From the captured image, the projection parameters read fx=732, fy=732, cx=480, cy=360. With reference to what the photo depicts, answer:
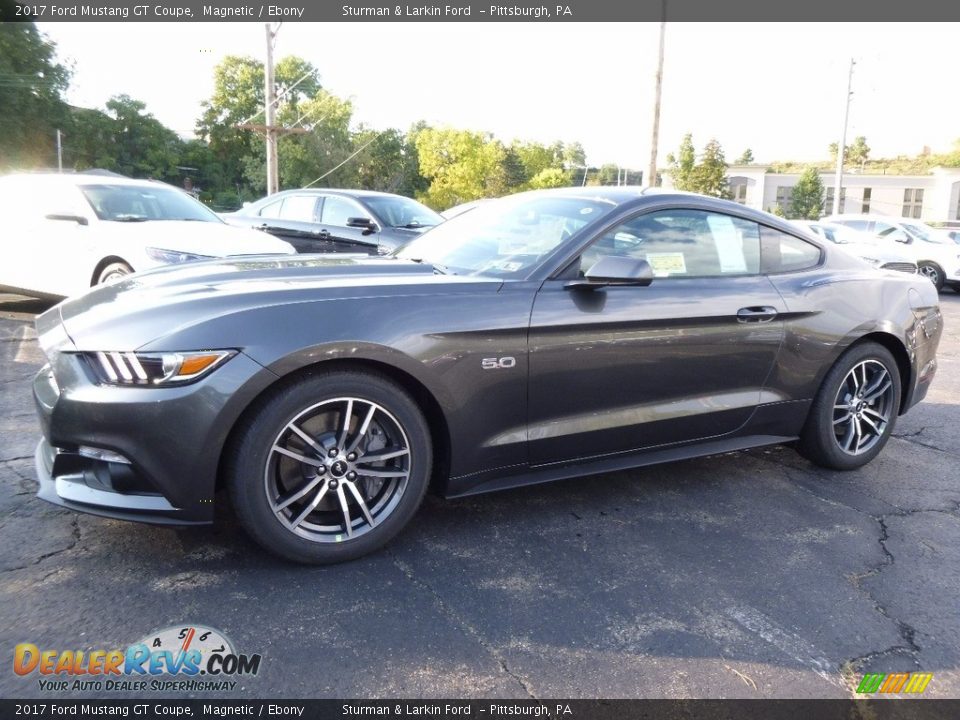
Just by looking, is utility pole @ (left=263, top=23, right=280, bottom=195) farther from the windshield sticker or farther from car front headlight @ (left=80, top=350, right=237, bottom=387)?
car front headlight @ (left=80, top=350, right=237, bottom=387)

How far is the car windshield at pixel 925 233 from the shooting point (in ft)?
48.9

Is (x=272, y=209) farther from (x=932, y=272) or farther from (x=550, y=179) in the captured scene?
(x=550, y=179)

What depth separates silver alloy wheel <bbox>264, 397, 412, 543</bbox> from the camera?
2.69 metres

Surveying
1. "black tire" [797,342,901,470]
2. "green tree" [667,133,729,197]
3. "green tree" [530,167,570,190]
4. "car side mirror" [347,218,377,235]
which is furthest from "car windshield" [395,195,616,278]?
"green tree" [530,167,570,190]

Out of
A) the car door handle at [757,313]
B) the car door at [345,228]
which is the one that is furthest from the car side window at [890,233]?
the car door handle at [757,313]

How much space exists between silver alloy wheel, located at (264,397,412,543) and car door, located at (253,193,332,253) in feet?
24.3

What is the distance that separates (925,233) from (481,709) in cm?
1658

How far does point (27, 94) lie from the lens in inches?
1761

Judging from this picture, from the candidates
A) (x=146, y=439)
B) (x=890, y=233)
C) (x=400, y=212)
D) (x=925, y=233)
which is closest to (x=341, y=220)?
(x=400, y=212)

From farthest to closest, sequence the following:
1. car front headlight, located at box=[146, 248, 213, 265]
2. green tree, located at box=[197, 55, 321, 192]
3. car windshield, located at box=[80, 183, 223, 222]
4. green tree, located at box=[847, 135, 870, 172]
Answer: green tree, located at box=[847, 135, 870, 172]
green tree, located at box=[197, 55, 321, 192]
car windshield, located at box=[80, 183, 223, 222]
car front headlight, located at box=[146, 248, 213, 265]

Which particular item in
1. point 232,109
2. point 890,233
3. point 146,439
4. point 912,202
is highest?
point 232,109

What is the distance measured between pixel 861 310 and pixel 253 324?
10.4ft

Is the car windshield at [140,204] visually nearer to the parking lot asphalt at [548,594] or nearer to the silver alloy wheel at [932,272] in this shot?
the parking lot asphalt at [548,594]

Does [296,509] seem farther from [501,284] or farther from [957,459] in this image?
[957,459]
